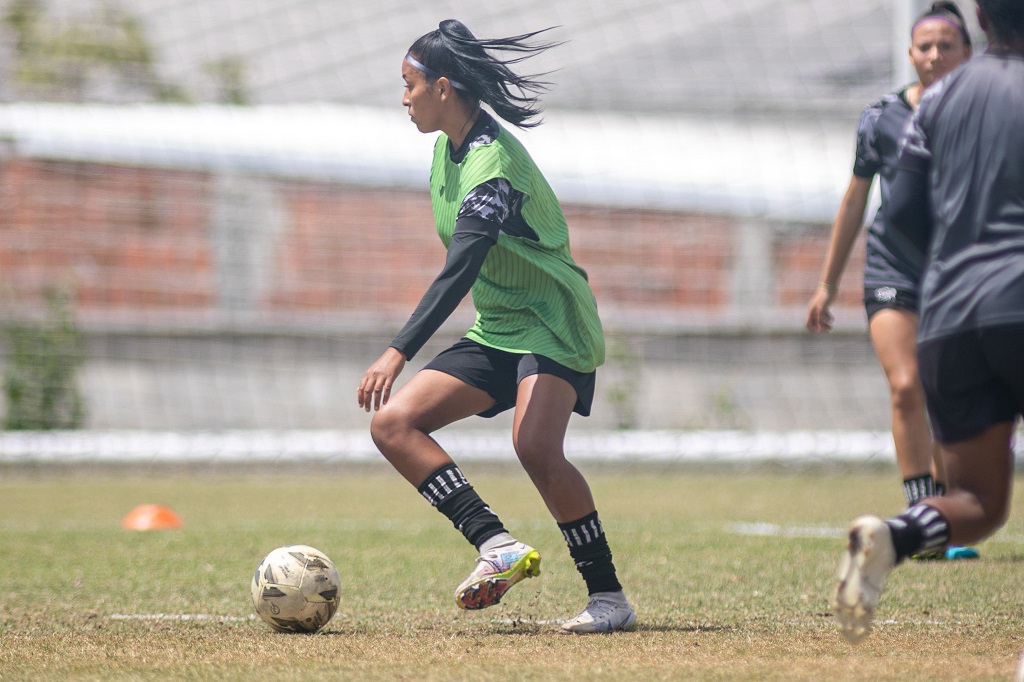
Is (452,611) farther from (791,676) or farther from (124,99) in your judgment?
(124,99)

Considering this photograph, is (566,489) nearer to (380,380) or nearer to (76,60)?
(380,380)

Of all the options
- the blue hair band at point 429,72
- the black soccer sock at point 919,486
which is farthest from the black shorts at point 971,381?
the black soccer sock at point 919,486

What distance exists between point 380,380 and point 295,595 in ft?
2.68

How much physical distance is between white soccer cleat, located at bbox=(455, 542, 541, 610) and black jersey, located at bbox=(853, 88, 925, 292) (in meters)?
2.41

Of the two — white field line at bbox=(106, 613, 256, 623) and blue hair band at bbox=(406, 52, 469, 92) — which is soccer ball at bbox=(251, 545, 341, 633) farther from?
blue hair band at bbox=(406, 52, 469, 92)

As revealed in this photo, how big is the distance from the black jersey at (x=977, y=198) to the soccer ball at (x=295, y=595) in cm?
223

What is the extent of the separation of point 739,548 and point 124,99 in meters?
13.8

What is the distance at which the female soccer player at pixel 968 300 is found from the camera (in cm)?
305

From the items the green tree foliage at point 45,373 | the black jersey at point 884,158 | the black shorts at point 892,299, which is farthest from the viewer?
the green tree foliage at point 45,373

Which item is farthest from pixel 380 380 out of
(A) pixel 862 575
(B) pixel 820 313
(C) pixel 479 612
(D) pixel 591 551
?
(B) pixel 820 313

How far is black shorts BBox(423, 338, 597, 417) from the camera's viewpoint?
4.51 metres

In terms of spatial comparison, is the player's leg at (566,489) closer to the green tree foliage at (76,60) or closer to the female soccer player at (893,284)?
the female soccer player at (893,284)

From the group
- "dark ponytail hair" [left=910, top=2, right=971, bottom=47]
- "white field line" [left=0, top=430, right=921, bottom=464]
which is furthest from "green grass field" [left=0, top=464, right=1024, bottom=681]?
"white field line" [left=0, top=430, right=921, bottom=464]

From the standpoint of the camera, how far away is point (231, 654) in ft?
12.6
